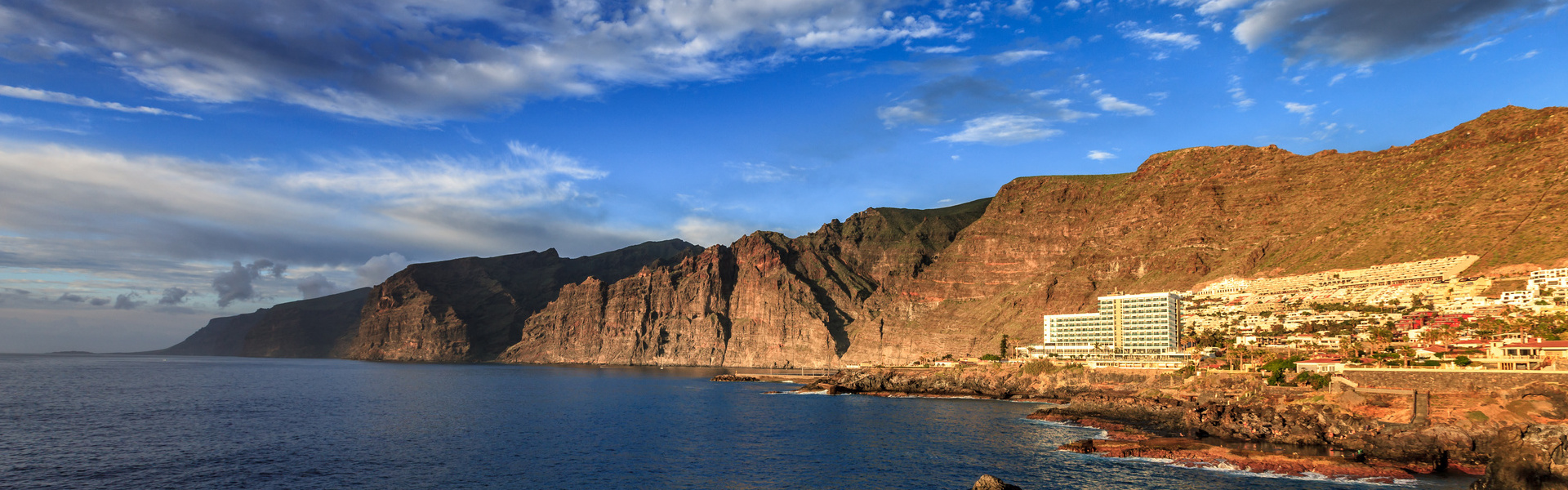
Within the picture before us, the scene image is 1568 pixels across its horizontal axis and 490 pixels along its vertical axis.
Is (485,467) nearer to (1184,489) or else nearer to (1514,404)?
(1184,489)

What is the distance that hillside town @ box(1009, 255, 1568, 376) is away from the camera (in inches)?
3656

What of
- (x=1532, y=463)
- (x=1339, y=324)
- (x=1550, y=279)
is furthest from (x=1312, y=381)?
(x=1339, y=324)

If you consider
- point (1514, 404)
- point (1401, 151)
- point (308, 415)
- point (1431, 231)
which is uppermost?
point (1401, 151)

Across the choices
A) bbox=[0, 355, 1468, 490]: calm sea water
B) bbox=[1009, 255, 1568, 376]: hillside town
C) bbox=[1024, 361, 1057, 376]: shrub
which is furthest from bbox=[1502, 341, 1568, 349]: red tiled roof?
bbox=[1024, 361, 1057, 376]: shrub

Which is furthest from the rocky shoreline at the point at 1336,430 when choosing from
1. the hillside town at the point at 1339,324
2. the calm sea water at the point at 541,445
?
the hillside town at the point at 1339,324

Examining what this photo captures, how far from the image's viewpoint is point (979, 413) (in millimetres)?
104062

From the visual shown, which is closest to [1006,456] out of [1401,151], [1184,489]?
[1184,489]

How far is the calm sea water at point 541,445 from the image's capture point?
2263 inches

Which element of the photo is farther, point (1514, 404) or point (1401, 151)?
point (1401, 151)

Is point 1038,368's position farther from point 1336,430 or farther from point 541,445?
point 541,445

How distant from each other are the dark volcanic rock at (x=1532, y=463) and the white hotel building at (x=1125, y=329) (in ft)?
347

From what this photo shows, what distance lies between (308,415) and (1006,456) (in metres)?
85.6

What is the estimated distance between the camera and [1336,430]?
72.9 meters

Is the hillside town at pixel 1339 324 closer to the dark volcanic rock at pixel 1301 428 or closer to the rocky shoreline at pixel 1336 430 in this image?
the rocky shoreline at pixel 1336 430
